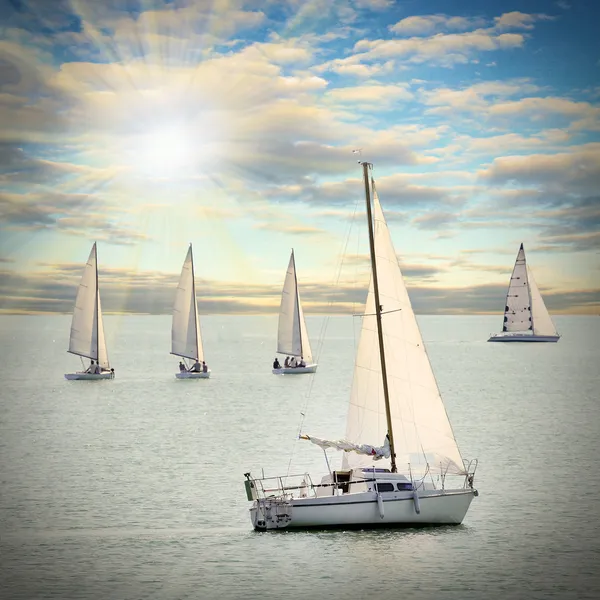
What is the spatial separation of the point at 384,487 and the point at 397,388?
4975 mm

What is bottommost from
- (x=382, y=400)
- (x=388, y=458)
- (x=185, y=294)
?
(x=388, y=458)

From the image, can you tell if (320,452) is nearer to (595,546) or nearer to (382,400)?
(382,400)

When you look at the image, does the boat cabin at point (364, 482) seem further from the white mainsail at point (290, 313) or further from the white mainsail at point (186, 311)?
the white mainsail at point (290, 313)

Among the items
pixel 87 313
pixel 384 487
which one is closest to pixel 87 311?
pixel 87 313

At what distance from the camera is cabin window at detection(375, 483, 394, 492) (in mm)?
40828

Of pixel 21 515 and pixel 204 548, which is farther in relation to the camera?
pixel 21 515

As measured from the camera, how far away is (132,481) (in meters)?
55.8

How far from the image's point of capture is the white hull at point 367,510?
40656mm

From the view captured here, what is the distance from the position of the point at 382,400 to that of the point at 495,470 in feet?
57.2

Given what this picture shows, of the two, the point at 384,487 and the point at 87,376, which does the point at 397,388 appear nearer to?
the point at 384,487

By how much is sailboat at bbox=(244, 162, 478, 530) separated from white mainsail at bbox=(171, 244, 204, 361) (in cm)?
6996

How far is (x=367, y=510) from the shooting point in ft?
134

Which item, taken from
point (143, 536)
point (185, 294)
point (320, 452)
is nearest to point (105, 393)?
point (185, 294)

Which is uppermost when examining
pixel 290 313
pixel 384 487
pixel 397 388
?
pixel 290 313
